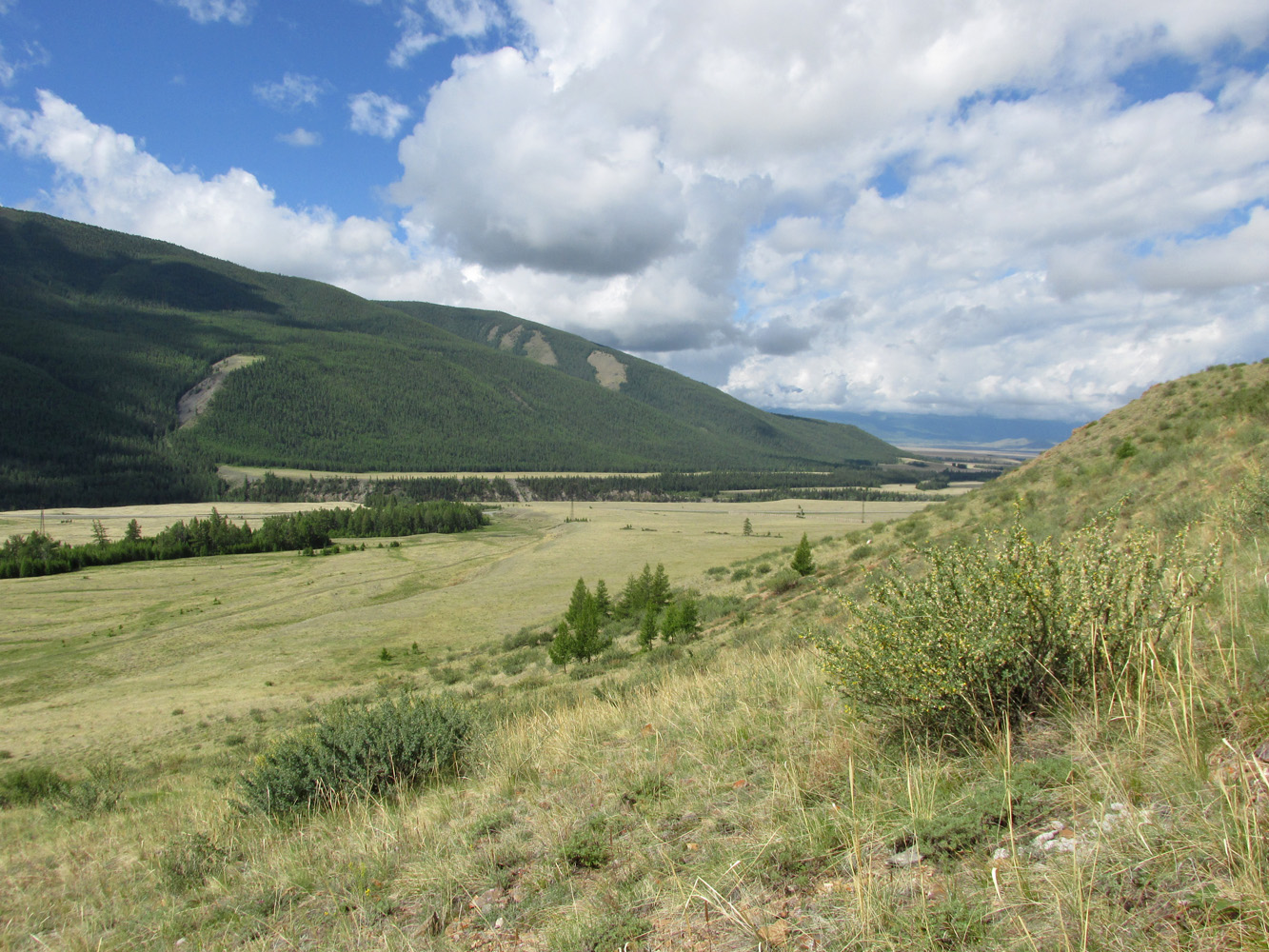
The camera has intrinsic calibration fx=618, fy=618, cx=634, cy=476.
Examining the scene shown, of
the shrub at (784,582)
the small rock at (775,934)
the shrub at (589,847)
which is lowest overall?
the shrub at (784,582)

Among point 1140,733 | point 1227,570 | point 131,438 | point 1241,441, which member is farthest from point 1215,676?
point 131,438

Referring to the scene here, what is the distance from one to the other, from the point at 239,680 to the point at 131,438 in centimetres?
19188

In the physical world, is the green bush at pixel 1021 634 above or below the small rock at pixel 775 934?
above

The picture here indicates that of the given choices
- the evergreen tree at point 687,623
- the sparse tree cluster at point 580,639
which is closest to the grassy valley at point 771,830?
the evergreen tree at point 687,623

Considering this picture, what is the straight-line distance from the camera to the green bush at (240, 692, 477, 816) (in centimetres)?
623

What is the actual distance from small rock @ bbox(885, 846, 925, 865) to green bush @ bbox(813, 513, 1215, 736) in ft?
3.62

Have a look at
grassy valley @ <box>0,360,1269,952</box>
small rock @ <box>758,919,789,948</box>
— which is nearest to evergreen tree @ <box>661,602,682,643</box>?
grassy valley @ <box>0,360,1269,952</box>

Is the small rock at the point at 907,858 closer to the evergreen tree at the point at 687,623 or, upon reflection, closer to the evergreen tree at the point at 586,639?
the evergreen tree at the point at 687,623

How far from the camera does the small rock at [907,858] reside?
9.05 ft

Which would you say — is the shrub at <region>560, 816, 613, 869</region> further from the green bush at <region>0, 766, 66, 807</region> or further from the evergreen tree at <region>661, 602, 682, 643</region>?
the evergreen tree at <region>661, 602, 682, 643</region>

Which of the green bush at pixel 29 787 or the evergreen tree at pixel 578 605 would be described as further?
the evergreen tree at pixel 578 605

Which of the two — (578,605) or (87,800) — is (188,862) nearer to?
(87,800)

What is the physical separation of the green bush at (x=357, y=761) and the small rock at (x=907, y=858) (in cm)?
485

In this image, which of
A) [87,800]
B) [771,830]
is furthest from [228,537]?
[771,830]
